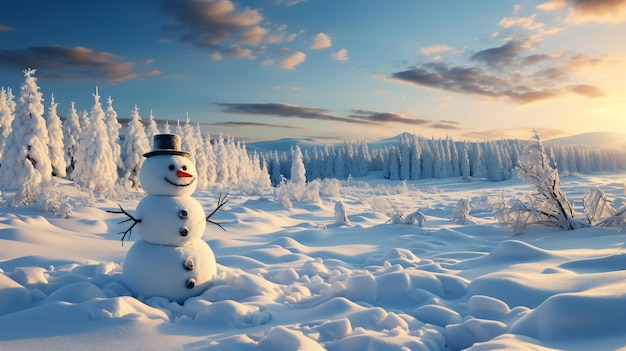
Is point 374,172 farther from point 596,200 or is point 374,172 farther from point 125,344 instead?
point 125,344

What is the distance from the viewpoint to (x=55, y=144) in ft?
105

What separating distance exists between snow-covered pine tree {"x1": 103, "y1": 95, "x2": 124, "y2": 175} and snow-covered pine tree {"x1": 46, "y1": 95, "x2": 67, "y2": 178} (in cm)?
416

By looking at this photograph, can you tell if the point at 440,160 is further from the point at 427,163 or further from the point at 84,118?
the point at 84,118

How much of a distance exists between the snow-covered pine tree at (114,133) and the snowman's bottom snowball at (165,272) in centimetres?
2995

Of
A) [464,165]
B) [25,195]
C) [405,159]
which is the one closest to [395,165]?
[405,159]

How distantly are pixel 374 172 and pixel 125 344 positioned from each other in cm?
7849

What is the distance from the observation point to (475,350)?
288cm

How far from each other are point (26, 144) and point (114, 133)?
8403mm

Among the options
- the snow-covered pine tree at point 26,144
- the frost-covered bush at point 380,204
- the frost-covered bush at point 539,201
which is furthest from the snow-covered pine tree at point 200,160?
the frost-covered bush at point 539,201

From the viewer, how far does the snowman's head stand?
4.88m

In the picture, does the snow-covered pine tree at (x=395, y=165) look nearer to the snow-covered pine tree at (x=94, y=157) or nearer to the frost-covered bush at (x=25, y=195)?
the snow-covered pine tree at (x=94, y=157)

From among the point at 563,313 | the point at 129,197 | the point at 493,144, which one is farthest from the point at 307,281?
the point at 493,144

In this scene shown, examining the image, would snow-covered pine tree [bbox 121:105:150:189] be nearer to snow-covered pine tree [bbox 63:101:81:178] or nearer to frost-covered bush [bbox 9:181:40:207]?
snow-covered pine tree [bbox 63:101:81:178]

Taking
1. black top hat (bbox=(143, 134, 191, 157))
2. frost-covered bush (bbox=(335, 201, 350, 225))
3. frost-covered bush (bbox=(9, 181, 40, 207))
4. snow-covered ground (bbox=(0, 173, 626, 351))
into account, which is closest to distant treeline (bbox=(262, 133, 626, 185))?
frost-covered bush (bbox=(335, 201, 350, 225))
